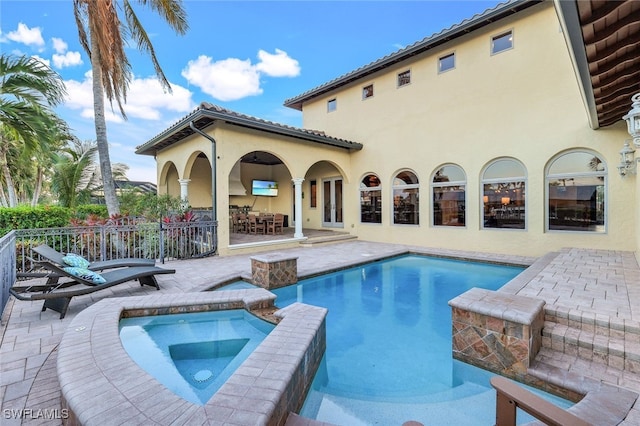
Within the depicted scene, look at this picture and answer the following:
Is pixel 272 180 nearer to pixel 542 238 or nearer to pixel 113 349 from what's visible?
pixel 542 238

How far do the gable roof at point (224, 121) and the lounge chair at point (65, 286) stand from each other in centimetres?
529

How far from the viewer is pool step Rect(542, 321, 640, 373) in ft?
10.9

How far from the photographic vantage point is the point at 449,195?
11.7 metres

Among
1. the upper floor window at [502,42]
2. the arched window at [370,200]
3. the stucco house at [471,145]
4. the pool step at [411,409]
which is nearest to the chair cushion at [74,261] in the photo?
the stucco house at [471,145]

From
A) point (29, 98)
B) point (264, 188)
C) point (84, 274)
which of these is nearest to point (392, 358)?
point (84, 274)

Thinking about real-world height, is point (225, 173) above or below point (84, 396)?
above

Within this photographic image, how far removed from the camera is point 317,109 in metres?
16.6

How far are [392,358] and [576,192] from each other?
29.2 feet

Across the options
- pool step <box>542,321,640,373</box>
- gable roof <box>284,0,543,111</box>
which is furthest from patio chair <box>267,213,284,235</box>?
pool step <box>542,321,640,373</box>

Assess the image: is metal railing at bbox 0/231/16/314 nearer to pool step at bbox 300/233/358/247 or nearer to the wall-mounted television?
pool step at bbox 300/233/358/247

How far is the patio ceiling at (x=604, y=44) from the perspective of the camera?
3.08 m

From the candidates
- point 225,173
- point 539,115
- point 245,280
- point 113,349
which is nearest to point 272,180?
point 225,173

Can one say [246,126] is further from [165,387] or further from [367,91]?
[165,387]

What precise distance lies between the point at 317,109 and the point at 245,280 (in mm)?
11901
